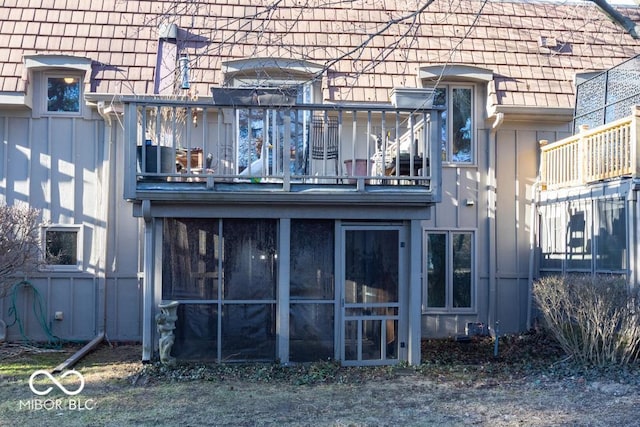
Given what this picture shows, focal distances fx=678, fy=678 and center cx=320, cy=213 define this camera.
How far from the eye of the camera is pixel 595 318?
28.2 ft

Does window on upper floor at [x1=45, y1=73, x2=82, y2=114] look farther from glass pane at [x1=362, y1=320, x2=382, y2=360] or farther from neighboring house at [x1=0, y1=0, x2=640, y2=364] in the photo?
glass pane at [x1=362, y1=320, x2=382, y2=360]

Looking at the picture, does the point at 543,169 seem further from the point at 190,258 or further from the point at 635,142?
the point at 190,258

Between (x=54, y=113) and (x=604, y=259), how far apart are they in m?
9.42

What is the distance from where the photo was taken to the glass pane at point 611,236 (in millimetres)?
10156

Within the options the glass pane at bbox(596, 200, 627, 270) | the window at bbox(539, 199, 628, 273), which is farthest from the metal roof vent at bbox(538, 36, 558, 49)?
the glass pane at bbox(596, 200, 627, 270)

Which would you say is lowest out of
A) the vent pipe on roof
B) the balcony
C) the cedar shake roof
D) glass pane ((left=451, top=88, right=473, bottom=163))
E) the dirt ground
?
the dirt ground

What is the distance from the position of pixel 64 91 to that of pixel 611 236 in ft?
30.9

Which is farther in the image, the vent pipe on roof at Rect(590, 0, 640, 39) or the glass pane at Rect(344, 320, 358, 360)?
the glass pane at Rect(344, 320, 358, 360)

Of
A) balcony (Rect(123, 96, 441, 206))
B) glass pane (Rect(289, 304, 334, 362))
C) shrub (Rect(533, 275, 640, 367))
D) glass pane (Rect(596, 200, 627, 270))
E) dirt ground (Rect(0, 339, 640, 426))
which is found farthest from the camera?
glass pane (Rect(596, 200, 627, 270))

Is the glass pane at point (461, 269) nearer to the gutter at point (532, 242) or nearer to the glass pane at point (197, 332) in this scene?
the gutter at point (532, 242)

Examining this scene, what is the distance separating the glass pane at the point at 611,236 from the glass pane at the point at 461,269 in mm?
2256

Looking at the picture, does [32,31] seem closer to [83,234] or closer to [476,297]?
[83,234]

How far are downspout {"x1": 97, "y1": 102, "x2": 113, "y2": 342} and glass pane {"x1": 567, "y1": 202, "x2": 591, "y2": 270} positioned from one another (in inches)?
309

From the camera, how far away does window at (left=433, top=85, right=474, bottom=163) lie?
12.3 m
